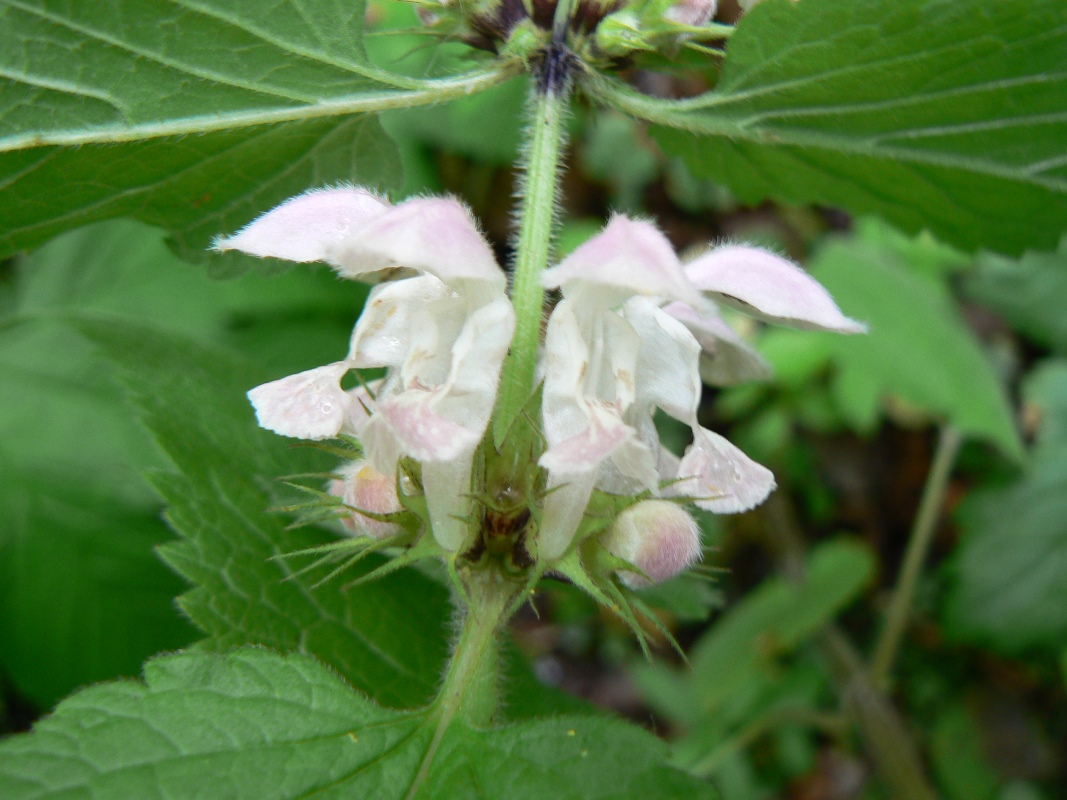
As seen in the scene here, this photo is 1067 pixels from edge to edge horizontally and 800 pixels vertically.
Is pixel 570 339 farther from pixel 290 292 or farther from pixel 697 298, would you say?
pixel 290 292

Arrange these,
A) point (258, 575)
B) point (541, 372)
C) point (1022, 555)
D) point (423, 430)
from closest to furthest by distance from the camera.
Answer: point (423, 430), point (541, 372), point (258, 575), point (1022, 555)

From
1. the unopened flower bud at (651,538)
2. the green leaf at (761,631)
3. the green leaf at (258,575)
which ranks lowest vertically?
the green leaf at (761,631)

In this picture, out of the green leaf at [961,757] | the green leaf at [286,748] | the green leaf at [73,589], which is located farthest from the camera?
the green leaf at [961,757]

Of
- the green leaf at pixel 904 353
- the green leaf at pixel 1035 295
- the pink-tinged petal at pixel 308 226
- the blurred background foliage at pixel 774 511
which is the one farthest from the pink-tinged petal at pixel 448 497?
the green leaf at pixel 1035 295

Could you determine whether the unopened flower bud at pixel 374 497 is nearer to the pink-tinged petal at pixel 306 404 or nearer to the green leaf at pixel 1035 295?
the pink-tinged petal at pixel 306 404

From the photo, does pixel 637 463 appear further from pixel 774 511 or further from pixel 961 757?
pixel 961 757

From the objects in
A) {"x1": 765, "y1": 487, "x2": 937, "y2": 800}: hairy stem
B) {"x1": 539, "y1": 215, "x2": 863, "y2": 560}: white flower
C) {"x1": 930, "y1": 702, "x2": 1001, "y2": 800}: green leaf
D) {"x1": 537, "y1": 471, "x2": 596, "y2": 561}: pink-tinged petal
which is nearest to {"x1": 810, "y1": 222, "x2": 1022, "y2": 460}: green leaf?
{"x1": 765, "y1": 487, "x2": 937, "y2": 800}: hairy stem

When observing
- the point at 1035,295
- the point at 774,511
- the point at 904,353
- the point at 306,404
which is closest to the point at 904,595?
the point at 774,511
